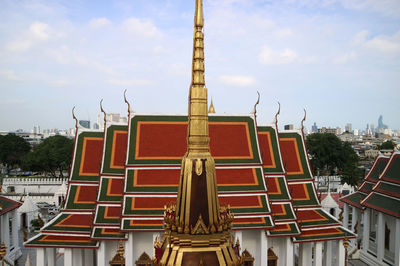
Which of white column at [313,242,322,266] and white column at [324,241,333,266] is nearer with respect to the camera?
white column at [313,242,322,266]

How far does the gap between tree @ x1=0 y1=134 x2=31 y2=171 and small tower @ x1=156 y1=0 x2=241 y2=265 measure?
58.5 metres

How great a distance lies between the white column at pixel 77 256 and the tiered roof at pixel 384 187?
1626cm

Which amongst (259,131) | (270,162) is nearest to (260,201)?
(270,162)

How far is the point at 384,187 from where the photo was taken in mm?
18344

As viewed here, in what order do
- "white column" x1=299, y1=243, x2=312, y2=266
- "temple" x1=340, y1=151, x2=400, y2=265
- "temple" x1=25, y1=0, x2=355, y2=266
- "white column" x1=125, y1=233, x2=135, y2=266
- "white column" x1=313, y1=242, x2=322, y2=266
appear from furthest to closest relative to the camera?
"temple" x1=340, y1=151, x2=400, y2=265 < "white column" x1=299, y1=243, x2=312, y2=266 < "white column" x1=313, y1=242, x2=322, y2=266 < "temple" x1=25, y1=0, x2=355, y2=266 < "white column" x1=125, y1=233, x2=135, y2=266

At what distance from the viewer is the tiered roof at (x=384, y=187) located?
1694 centimetres

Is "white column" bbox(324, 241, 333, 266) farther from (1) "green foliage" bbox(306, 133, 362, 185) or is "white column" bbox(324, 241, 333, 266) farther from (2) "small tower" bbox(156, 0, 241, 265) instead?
(1) "green foliage" bbox(306, 133, 362, 185)

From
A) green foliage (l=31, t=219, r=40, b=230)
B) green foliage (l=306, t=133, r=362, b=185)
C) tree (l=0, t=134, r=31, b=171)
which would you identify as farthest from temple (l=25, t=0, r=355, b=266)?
tree (l=0, t=134, r=31, b=171)

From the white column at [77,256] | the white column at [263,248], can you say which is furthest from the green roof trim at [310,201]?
the white column at [77,256]

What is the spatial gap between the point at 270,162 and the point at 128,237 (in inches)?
322

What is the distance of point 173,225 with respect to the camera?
5027 mm

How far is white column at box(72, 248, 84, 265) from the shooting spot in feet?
46.5

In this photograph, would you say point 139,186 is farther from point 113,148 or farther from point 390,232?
point 390,232

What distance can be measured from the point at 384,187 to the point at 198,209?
17.7 metres
